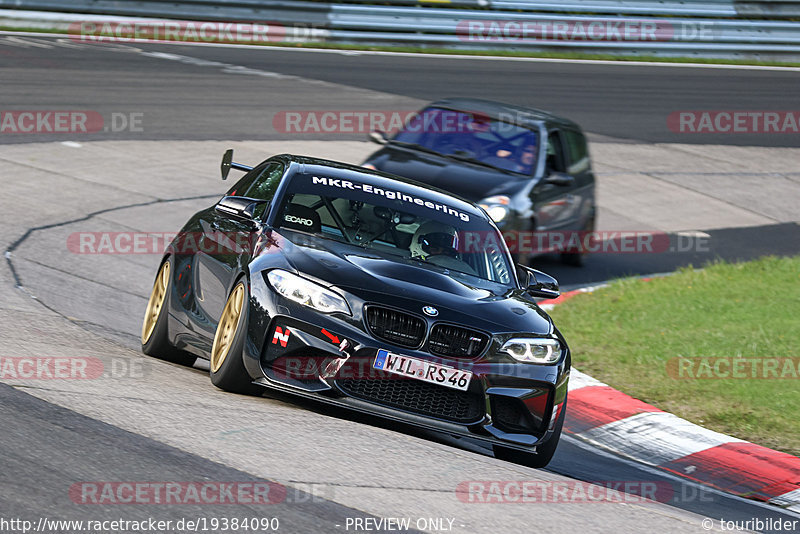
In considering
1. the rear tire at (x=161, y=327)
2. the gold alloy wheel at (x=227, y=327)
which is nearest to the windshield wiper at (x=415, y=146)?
the rear tire at (x=161, y=327)

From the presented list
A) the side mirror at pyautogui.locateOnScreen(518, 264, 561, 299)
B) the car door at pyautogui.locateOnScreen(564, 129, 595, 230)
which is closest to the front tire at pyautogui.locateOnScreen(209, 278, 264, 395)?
the side mirror at pyautogui.locateOnScreen(518, 264, 561, 299)

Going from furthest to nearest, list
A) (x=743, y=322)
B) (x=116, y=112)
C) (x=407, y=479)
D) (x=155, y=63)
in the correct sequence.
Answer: (x=155, y=63), (x=116, y=112), (x=743, y=322), (x=407, y=479)

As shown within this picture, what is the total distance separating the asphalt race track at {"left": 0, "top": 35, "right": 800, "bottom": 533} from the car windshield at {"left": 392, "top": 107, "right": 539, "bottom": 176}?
169 centimetres

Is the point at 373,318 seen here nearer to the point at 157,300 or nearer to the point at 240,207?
the point at 240,207

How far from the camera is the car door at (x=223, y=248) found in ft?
23.1

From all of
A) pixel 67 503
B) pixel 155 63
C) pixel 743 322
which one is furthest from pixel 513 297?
pixel 155 63

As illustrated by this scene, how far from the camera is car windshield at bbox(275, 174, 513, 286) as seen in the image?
24.1ft

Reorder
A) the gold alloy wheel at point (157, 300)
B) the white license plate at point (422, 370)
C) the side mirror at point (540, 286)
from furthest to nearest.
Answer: the gold alloy wheel at point (157, 300), the side mirror at point (540, 286), the white license plate at point (422, 370)

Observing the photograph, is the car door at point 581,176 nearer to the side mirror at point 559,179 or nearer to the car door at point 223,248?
the side mirror at point 559,179

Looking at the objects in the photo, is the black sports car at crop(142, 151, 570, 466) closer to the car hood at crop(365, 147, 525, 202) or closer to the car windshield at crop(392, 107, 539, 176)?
the car hood at crop(365, 147, 525, 202)

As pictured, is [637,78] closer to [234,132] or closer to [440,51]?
[440,51]

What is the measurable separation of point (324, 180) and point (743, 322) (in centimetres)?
511

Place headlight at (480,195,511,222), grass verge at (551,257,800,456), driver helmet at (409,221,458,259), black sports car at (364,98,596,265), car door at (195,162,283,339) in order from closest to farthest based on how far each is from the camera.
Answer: car door at (195,162,283,339), driver helmet at (409,221,458,259), grass verge at (551,257,800,456), headlight at (480,195,511,222), black sports car at (364,98,596,265)

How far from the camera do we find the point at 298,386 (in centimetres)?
633
